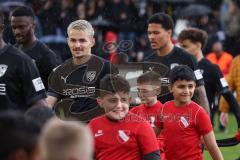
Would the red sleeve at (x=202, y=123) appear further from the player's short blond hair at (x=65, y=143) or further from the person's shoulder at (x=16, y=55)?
the player's short blond hair at (x=65, y=143)

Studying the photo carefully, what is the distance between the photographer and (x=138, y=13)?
23.0m

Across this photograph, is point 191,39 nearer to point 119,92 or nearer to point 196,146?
point 196,146

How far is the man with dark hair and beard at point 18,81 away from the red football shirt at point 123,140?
60 centimetres

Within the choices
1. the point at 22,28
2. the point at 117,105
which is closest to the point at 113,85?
the point at 117,105

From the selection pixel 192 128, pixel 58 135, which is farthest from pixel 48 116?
pixel 192 128

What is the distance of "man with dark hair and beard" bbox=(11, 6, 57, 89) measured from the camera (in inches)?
392

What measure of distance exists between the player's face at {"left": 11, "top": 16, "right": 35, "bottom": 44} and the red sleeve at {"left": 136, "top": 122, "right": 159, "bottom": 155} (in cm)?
284

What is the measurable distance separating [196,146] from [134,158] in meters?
1.19

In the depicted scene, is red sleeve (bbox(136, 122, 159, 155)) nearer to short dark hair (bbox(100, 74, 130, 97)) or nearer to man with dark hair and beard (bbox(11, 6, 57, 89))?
short dark hair (bbox(100, 74, 130, 97))

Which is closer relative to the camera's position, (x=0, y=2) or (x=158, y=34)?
(x=158, y=34)

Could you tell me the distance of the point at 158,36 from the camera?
34.3 feet

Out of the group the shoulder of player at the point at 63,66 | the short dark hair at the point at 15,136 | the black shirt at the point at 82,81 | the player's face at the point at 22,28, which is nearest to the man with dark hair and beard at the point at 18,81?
the black shirt at the point at 82,81

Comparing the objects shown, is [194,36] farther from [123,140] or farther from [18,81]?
[18,81]

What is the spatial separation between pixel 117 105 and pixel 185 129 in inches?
50.7
